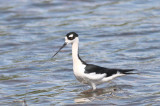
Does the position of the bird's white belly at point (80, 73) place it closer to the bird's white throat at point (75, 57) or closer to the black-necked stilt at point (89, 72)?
the black-necked stilt at point (89, 72)

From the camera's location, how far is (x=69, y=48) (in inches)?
601

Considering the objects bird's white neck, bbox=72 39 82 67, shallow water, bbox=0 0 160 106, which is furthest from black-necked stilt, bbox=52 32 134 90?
shallow water, bbox=0 0 160 106

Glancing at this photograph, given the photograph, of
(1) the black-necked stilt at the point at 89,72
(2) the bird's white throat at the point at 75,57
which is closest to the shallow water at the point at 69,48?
(1) the black-necked stilt at the point at 89,72

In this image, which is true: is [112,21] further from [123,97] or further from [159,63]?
[123,97]

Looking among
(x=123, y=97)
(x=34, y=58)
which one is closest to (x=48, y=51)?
(x=34, y=58)

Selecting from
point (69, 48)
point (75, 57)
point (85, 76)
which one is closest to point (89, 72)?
point (85, 76)

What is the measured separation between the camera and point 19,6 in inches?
797

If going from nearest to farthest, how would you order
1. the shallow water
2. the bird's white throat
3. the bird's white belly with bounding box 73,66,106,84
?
the shallow water, the bird's white belly with bounding box 73,66,106,84, the bird's white throat

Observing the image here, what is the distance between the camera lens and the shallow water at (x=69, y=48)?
10.5 metres

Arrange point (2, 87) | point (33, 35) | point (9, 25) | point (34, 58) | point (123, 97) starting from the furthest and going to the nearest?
1. point (9, 25)
2. point (33, 35)
3. point (34, 58)
4. point (2, 87)
5. point (123, 97)

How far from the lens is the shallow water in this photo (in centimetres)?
1053

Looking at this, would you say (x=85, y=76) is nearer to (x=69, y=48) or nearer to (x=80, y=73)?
(x=80, y=73)

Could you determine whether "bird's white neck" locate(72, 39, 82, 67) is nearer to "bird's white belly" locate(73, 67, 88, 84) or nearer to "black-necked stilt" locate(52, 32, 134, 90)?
"black-necked stilt" locate(52, 32, 134, 90)

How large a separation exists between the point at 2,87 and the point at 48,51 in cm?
380
